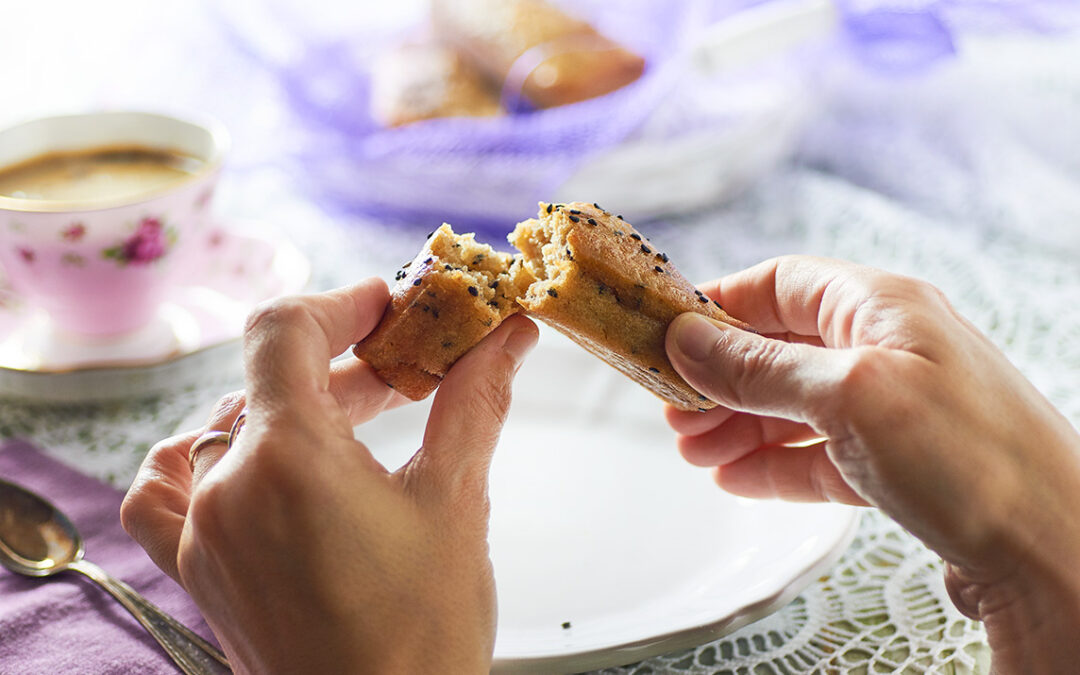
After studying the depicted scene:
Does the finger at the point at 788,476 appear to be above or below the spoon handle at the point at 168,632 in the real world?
above

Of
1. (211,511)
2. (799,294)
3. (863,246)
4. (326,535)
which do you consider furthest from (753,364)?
(863,246)

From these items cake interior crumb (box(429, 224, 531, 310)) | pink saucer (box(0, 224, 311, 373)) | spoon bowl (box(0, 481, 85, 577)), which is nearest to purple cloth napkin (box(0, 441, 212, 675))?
spoon bowl (box(0, 481, 85, 577))

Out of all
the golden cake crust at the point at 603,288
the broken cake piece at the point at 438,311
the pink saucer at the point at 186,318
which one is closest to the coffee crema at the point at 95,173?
the pink saucer at the point at 186,318

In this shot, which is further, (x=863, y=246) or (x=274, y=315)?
(x=863, y=246)

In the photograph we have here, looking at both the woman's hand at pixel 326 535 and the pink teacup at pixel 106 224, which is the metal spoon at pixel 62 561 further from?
the pink teacup at pixel 106 224

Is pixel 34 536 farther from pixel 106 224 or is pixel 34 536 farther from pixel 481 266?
pixel 481 266

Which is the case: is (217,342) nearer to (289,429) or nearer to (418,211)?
(418,211)
